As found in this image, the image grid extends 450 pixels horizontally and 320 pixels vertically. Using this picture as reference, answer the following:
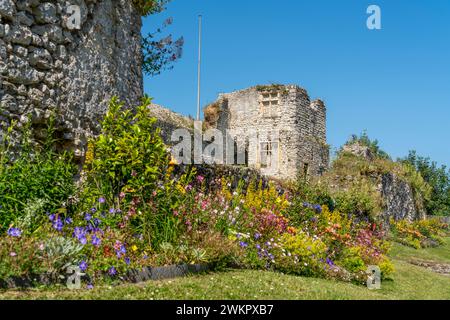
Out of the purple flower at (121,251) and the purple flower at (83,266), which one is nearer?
the purple flower at (83,266)

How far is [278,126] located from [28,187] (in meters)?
23.6

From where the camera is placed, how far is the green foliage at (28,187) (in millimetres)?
5348

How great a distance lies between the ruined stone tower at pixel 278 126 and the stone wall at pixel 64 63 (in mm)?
18881

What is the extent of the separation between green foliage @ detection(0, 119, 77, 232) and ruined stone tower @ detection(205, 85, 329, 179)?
21369 millimetres

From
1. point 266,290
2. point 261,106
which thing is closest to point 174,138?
point 261,106

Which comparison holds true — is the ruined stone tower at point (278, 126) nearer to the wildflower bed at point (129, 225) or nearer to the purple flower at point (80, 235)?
the wildflower bed at point (129, 225)

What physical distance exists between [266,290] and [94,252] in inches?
78.1

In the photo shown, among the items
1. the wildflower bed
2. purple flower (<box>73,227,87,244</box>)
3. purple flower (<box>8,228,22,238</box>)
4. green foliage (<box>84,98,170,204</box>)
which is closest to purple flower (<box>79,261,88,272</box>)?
the wildflower bed

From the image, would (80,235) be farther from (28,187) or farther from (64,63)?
(64,63)

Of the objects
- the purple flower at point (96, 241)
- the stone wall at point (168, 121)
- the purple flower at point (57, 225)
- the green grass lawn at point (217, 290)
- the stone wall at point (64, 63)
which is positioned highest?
the stone wall at point (168, 121)

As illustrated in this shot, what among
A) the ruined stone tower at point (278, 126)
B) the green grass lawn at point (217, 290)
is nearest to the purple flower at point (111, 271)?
the green grass lawn at point (217, 290)

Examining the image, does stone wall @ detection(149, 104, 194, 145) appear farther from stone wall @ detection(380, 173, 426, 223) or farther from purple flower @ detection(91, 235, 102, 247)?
purple flower @ detection(91, 235, 102, 247)

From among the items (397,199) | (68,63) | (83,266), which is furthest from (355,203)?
(83,266)

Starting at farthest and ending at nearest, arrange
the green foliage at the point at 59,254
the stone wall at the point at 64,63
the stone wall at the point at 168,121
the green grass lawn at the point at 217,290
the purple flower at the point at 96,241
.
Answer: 1. the stone wall at the point at 168,121
2. the stone wall at the point at 64,63
3. the purple flower at the point at 96,241
4. the green foliage at the point at 59,254
5. the green grass lawn at the point at 217,290
